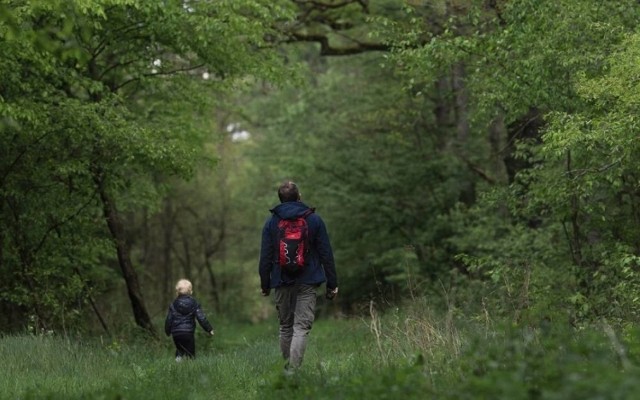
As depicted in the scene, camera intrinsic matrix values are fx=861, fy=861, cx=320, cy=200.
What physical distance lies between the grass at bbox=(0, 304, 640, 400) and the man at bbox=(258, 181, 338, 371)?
0.59 meters

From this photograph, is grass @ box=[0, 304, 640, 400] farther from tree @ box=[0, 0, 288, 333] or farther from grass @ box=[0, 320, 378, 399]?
tree @ box=[0, 0, 288, 333]

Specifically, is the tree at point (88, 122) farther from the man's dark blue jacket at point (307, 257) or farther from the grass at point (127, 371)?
the man's dark blue jacket at point (307, 257)

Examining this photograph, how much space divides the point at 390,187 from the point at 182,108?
831 cm

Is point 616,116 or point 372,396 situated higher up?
point 616,116

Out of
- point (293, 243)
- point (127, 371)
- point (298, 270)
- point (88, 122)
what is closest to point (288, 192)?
point (293, 243)

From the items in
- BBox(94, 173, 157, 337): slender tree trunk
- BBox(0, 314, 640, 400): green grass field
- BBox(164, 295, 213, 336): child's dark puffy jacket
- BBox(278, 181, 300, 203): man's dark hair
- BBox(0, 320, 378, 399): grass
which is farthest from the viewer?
BBox(94, 173, 157, 337): slender tree trunk

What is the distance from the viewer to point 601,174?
1103 centimetres

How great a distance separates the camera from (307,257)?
8.65m

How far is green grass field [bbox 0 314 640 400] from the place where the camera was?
5.20 meters

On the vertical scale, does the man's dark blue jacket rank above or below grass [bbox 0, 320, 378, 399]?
above

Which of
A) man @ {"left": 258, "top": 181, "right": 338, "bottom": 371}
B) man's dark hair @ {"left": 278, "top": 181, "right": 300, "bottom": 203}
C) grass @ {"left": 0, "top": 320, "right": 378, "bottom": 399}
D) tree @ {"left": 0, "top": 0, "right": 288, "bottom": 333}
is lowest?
grass @ {"left": 0, "top": 320, "right": 378, "bottom": 399}

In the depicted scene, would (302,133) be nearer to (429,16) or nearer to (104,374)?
(429,16)

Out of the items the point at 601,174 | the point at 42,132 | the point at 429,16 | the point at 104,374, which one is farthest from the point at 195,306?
→ the point at 429,16

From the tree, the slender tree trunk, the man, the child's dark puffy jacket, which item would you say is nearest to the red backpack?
the man
